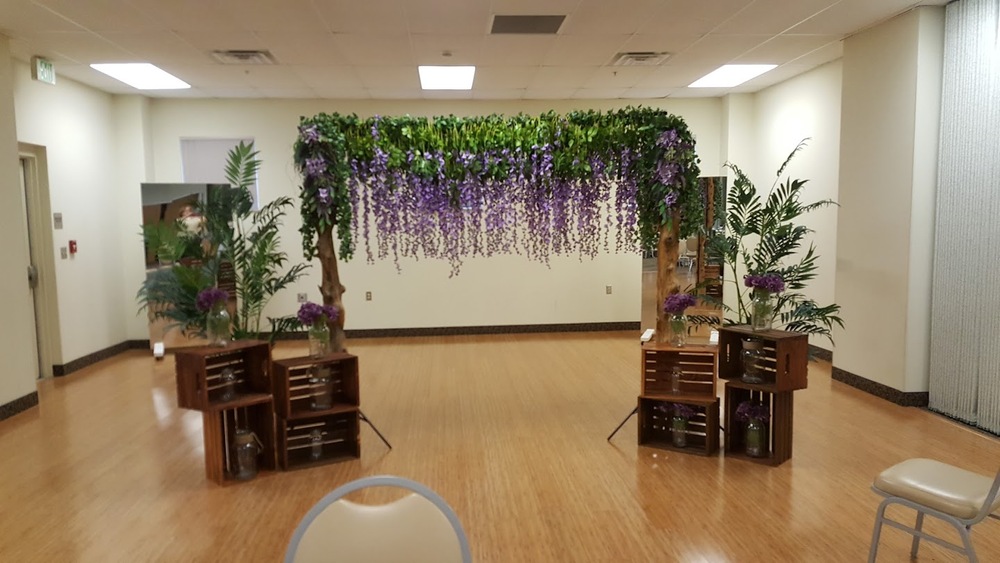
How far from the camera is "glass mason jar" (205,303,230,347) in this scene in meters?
3.89

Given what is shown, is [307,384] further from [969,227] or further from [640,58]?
[969,227]

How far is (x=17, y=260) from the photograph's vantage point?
5.30 meters

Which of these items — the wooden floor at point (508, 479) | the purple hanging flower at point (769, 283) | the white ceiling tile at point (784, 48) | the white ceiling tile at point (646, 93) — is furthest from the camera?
the white ceiling tile at point (646, 93)

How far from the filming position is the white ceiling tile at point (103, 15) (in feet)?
14.6

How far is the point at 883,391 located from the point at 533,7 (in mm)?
4272

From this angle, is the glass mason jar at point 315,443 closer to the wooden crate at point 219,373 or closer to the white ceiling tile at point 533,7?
the wooden crate at point 219,373

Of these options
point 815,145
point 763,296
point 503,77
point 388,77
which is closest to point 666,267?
point 763,296

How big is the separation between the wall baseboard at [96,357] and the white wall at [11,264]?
1.28 metres

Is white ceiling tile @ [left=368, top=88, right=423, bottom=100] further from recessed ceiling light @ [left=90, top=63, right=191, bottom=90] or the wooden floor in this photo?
the wooden floor

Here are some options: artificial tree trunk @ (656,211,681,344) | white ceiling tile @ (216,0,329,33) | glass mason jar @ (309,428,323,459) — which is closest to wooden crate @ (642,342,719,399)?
artificial tree trunk @ (656,211,681,344)

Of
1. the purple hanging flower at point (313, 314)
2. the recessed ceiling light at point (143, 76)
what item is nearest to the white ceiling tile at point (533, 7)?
the purple hanging flower at point (313, 314)

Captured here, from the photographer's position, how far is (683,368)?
4402mm

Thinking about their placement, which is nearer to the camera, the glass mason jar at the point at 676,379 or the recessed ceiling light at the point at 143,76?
the glass mason jar at the point at 676,379

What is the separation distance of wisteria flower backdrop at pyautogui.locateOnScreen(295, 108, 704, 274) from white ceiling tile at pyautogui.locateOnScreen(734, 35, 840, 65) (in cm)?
214
